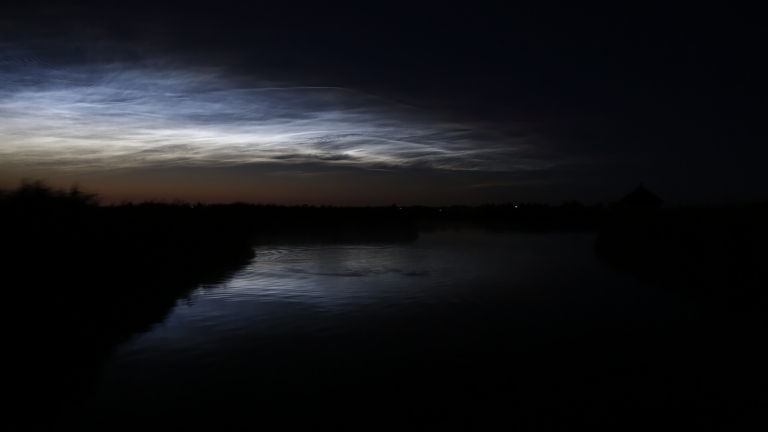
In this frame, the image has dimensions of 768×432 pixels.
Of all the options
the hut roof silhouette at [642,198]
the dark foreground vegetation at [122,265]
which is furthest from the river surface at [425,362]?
the hut roof silhouette at [642,198]

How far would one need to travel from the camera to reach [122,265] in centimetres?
1377

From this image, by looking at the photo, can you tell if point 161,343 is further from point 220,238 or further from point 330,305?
point 220,238

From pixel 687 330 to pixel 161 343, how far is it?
10927 mm

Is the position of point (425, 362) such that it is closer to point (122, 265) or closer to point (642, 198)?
point (122, 265)

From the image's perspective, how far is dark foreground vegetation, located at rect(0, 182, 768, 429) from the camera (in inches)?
326

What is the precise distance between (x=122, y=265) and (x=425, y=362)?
981 cm

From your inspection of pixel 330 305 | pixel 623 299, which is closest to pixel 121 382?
pixel 330 305

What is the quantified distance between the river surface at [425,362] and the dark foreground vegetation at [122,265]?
82cm

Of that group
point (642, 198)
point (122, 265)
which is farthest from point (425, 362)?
point (642, 198)

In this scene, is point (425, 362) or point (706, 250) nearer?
point (425, 362)

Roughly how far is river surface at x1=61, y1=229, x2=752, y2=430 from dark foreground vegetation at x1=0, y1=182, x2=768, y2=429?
823mm

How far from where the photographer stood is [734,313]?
500 inches

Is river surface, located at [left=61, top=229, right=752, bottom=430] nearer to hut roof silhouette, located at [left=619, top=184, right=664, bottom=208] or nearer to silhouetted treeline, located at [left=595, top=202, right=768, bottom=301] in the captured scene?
silhouetted treeline, located at [left=595, top=202, right=768, bottom=301]

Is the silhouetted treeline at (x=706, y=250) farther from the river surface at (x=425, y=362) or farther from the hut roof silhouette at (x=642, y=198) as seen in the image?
the hut roof silhouette at (x=642, y=198)
